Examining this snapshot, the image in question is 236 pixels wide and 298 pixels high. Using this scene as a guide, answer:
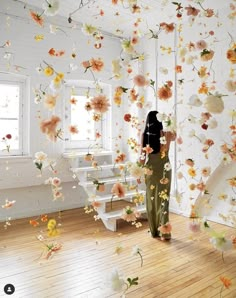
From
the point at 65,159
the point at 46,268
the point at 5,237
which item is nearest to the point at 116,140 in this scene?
the point at 65,159

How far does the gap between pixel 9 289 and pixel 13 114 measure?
7.86ft

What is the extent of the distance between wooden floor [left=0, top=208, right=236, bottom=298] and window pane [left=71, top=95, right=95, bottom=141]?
1.45 meters

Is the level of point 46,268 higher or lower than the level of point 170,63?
lower

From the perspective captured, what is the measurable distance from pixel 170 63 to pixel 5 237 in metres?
3.06

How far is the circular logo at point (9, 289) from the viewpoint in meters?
1.96

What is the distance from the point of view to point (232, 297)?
1945 millimetres

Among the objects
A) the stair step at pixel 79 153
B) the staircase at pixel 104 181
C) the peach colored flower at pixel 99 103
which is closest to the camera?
the peach colored flower at pixel 99 103

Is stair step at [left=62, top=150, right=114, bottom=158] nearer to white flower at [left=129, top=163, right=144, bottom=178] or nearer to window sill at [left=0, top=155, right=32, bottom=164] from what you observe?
window sill at [left=0, top=155, right=32, bottom=164]

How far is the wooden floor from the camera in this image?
2.04 metres

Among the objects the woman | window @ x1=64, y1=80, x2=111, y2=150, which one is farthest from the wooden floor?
window @ x1=64, y1=80, x2=111, y2=150

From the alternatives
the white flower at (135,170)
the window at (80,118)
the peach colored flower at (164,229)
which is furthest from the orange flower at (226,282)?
the window at (80,118)

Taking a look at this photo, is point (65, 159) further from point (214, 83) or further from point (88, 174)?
point (214, 83)

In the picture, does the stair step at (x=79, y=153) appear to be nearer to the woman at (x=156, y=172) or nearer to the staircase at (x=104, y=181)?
the staircase at (x=104, y=181)

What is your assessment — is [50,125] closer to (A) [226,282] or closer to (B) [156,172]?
(A) [226,282]
